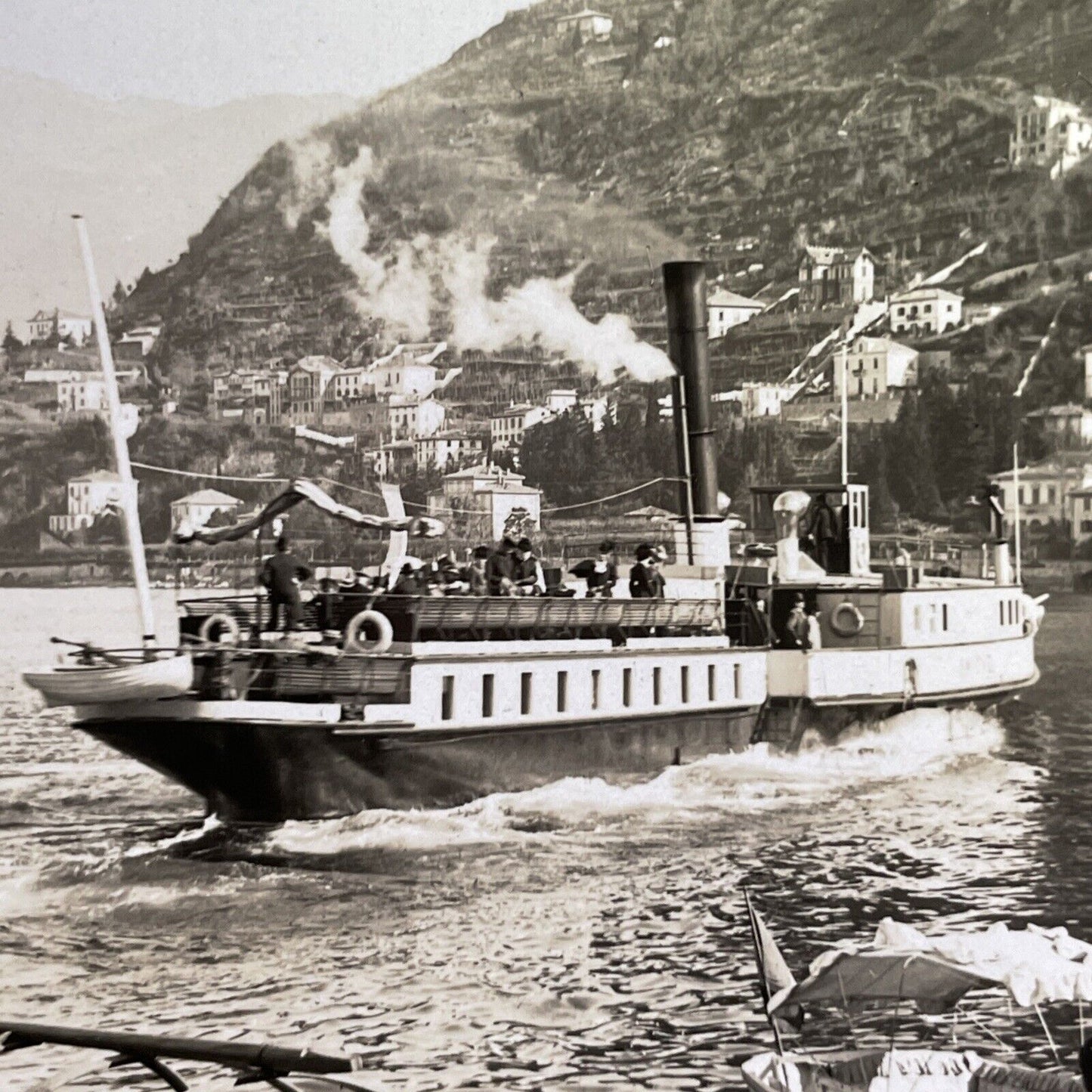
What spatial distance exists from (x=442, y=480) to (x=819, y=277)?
83.4 ft

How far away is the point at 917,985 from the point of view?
976 cm

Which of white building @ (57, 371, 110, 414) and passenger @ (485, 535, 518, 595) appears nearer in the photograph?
passenger @ (485, 535, 518, 595)

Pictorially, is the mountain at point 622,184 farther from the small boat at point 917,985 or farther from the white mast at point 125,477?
the small boat at point 917,985

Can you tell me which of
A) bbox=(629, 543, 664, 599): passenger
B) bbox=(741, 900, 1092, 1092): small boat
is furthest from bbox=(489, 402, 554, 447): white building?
bbox=(741, 900, 1092, 1092): small boat

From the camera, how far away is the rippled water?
12.5 meters

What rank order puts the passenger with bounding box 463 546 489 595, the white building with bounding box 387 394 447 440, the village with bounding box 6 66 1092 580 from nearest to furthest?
1. the passenger with bounding box 463 546 489 595
2. the village with bounding box 6 66 1092 580
3. the white building with bounding box 387 394 447 440

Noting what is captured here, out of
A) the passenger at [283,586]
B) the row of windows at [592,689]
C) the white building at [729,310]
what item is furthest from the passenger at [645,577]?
the white building at [729,310]

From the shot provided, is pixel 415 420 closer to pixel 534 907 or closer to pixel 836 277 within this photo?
pixel 836 277

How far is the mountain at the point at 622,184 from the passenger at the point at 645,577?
70804 millimetres

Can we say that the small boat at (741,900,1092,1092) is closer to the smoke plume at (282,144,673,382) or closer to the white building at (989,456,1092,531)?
the white building at (989,456,1092,531)

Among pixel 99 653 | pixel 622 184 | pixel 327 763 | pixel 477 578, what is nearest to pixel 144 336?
pixel 622 184

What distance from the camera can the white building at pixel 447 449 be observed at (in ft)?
278

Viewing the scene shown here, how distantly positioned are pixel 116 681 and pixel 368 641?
9.15ft

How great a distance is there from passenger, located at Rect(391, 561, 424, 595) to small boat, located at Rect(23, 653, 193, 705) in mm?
2986
